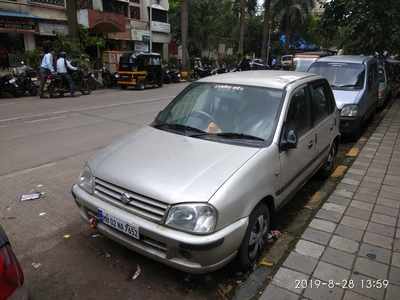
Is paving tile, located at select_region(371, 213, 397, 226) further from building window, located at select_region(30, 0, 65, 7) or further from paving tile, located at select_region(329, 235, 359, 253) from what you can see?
building window, located at select_region(30, 0, 65, 7)

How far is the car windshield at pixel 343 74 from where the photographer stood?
7940 mm

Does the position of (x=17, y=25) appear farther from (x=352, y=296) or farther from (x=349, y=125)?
(x=352, y=296)

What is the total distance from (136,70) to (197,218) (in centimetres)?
1635

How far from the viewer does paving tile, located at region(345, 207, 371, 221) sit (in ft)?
13.2

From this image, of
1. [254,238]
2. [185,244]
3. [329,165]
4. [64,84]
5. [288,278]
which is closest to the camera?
[185,244]

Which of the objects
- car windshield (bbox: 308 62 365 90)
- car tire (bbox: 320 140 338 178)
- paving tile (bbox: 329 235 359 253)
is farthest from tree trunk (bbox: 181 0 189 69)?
paving tile (bbox: 329 235 359 253)

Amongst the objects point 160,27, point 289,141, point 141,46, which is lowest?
point 289,141

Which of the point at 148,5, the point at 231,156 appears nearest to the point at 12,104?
the point at 231,156

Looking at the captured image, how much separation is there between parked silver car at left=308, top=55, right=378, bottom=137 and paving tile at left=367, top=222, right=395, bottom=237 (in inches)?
153

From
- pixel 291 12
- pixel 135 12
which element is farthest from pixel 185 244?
pixel 291 12

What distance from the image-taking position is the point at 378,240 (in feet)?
11.6

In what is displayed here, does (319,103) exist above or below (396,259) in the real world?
above

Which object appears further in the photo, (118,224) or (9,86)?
(9,86)

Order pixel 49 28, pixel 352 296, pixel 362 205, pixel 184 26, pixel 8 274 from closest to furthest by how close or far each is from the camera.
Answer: pixel 8 274 → pixel 352 296 → pixel 362 205 → pixel 49 28 → pixel 184 26
